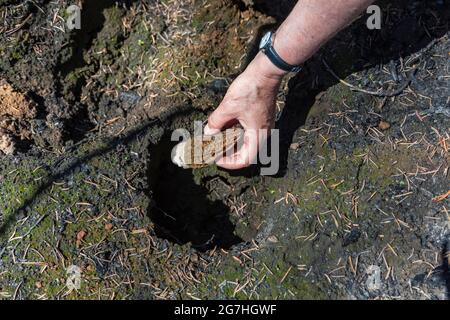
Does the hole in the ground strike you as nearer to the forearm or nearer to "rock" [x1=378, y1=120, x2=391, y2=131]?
the forearm

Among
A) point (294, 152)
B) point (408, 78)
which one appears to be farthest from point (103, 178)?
point (408, 78)

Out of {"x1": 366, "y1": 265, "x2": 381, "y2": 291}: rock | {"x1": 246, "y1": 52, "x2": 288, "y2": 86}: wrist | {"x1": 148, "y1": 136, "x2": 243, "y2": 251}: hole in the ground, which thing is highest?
{"x1": 246, "y1": 52, "x2": 288, "y2": 86}: wrist

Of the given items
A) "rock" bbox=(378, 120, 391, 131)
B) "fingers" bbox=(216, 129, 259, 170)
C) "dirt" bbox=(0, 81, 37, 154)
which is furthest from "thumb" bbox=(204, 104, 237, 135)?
"dirt" bbox=(0, 81, 37, 154)

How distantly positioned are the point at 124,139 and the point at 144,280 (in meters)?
0.93

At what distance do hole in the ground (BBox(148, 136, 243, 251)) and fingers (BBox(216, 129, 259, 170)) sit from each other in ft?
1.07

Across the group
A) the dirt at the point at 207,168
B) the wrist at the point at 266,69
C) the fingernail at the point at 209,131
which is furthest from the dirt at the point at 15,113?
the wrist at the point at 266,69

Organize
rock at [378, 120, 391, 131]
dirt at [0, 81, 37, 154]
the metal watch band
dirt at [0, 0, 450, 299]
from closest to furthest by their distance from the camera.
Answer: dirt at [0, 0, 450, 299], the metal watch band, rock at [378, 120, 391, 131], dirt at [0, 81, 37, 154]

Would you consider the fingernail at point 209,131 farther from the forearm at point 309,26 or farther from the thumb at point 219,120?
the forearm at point 309,26

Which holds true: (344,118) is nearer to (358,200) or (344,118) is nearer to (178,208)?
(358,200)

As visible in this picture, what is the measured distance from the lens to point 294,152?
3.16 m

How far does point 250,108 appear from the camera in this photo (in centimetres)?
297

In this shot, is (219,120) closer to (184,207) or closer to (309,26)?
(184,207)

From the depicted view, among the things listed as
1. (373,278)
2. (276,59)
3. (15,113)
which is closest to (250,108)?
(276,59)

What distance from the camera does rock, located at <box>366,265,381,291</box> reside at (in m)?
2.58
